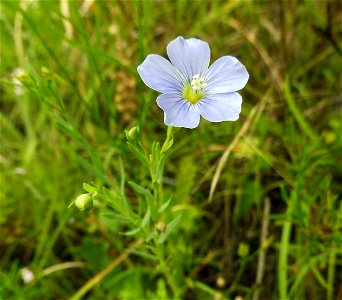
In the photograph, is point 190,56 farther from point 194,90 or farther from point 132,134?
point 132,134

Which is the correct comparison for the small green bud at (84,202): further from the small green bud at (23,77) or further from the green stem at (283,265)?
the green stem at (283,265)

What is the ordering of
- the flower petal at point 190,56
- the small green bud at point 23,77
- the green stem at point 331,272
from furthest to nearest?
the green stem at point 331,272 < the small green bud at point 23,77 < the flower petal at point 190,56

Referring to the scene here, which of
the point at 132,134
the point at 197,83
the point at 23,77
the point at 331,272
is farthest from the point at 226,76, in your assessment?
the point at 331,272

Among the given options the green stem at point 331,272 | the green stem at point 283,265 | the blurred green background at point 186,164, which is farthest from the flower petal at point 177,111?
the green stem at point 331,272

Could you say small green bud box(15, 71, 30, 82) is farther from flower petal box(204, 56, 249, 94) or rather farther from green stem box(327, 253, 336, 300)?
green stem box(327, 253, 336, 300)

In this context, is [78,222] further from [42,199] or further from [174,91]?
[174,91]

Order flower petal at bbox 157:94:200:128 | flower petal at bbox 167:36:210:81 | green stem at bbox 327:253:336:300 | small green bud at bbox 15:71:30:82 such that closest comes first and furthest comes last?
1. flower petal at bbox 157:94:200:128
2. flower petal at bbox 167:36:210:81
3. small green bud at bbox 15:71:30:82
4. green stem at bbox 327:253:336:300

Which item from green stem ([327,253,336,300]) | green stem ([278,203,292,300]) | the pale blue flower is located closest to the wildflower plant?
the pale blue flower
